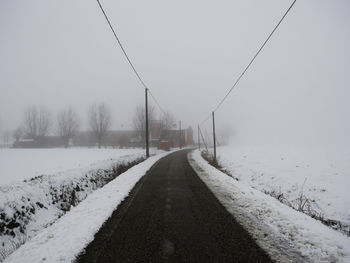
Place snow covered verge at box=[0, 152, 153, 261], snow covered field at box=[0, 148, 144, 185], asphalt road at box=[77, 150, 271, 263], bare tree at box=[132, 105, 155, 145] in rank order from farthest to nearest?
bare tree at box=[132, 105, 155, 145], snow covered field at box=[0, 148, 144, 185], snow covered verge at box=[0, 152, 153, 261], asphalt road at box=[77, 150, 271, 263]

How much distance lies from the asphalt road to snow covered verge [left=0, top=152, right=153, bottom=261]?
6.37ft

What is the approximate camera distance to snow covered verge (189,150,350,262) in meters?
2.89

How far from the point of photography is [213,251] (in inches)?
116

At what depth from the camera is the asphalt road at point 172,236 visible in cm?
281

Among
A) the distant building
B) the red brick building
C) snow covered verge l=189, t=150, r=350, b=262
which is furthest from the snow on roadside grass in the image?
the red brick building

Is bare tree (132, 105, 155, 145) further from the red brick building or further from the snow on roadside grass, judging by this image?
the snow on roadside grass

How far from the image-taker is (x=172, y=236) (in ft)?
11.3

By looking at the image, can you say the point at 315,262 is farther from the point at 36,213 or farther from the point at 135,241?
the point at 36,213

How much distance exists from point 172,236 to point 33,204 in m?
4.69

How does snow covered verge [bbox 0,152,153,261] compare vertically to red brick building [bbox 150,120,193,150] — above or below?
below

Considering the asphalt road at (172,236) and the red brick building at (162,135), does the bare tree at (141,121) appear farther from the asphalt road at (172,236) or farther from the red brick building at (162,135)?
the asphalt road at (172,236)

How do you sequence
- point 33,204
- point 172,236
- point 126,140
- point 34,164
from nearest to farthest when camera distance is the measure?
point 172,236 < point 33,204 < point 34,164 < point 126,140

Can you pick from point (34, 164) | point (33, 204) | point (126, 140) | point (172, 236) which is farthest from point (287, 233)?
point (126, 140)

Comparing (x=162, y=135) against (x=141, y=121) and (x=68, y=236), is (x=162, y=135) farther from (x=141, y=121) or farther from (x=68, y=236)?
(x=68, y=236)
